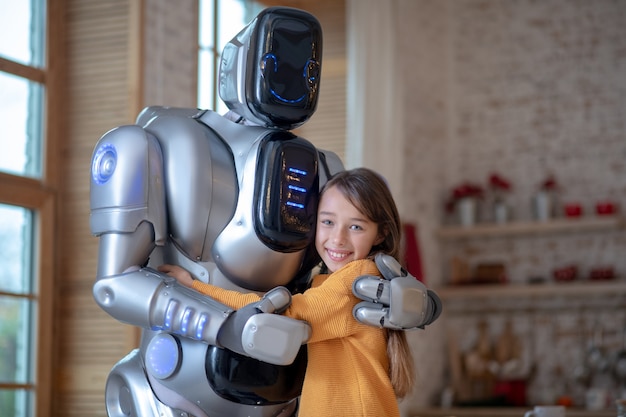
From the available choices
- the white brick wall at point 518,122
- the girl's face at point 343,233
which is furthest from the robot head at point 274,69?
the white brick wall at point 518,122

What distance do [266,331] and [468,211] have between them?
4284 mm

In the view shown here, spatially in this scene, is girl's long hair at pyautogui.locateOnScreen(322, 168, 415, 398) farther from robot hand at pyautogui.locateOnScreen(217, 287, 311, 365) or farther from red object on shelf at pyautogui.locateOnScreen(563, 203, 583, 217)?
red object on shelf at pyautogui.locateOnScreen(563, 203, 583, 217)

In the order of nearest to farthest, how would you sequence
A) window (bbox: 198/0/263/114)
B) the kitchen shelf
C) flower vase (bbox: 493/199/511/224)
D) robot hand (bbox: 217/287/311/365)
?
robot hand (bbox: 217/287/311/365) < window (bbox: 198/0/263/114) < the kitchen shelf < flower vase (bbox: 493/199/511/224)

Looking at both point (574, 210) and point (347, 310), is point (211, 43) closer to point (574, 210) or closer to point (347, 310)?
point (574, 210)

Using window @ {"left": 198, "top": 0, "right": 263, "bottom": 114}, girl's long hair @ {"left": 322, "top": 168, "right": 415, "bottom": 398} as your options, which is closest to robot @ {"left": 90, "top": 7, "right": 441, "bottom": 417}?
girl's long hair @ {"left": 322, "top": 168, "right": 415, "bottom": 398}

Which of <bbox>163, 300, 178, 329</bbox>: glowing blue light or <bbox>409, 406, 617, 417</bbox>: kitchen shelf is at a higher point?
<bbox>163, 300, 178, 329</bbox>: glowing blue light

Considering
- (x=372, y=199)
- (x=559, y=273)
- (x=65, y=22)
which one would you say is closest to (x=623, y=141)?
(x=559, y=273)

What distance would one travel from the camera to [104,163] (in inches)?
93.1

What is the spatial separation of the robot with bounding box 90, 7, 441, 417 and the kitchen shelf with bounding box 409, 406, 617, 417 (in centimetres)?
342

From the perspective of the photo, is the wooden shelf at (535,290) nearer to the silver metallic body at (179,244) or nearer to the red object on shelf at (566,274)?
the red object on shelf at (566,274)

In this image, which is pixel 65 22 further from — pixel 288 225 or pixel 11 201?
pixel 288 225

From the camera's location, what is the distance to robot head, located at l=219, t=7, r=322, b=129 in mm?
2430

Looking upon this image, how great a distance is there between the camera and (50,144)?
165 inches

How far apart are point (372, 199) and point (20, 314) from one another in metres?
2.16
